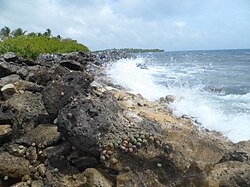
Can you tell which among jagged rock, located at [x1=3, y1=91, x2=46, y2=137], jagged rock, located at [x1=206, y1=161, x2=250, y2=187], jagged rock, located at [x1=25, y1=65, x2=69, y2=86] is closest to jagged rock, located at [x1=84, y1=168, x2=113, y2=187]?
jagged rock, located at [x1=206, y1=161, x2=250, y2=187]

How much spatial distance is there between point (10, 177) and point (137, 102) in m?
4.33

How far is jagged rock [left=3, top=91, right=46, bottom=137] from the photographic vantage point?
555cm

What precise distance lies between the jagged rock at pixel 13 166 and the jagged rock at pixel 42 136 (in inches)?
14.6

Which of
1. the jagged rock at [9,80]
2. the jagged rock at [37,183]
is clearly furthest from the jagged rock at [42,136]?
the jagged rock at [9,80]

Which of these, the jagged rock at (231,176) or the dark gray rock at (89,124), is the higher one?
the dark gray rock at (89,124)

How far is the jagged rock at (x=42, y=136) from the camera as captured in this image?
5.02 metres

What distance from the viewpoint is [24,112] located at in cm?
571

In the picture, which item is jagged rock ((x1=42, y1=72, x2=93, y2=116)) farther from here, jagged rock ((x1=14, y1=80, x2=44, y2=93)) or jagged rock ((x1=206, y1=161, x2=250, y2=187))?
jagged rock ((x1=206, y1=161, x2=250, y2=187))

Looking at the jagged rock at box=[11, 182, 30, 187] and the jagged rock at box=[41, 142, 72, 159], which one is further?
the jagged rock at box=[41, 142, 72, 159]

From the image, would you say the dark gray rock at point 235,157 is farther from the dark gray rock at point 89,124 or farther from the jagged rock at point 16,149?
the jagged rock at point 16,149

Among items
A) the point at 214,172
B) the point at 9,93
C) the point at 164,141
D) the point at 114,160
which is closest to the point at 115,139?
the point at 114,160

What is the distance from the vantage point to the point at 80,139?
4520mm

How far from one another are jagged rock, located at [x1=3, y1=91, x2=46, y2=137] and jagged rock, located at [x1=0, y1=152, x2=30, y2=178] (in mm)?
735

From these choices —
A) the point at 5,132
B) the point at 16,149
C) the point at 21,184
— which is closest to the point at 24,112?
the point at 5,132
